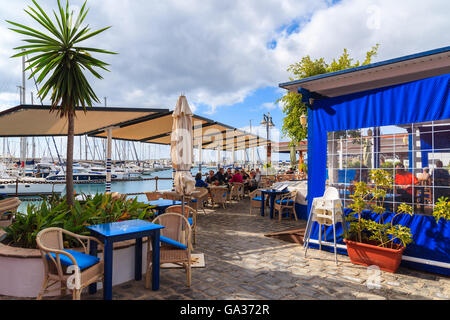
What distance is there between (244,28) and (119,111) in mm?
4483

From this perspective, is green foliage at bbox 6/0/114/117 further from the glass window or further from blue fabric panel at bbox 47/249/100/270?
the glass window

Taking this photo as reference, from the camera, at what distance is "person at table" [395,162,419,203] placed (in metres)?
4.00

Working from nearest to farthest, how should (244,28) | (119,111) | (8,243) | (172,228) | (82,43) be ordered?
(8,243) < (172,228) < (82,43) < (244,28) < (119,111)

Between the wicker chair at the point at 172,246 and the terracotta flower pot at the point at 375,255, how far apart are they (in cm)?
253

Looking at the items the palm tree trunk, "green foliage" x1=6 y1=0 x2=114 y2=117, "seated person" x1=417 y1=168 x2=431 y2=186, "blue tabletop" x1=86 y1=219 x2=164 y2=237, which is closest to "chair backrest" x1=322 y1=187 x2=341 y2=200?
"seated person" x1=417 y1=168 x2=431 y2=186

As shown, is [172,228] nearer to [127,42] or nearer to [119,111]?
[127,42]

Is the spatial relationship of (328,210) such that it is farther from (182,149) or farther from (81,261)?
(81,261)

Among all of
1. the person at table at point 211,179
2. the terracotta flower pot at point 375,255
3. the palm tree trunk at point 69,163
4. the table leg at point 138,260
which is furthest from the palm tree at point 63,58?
the person at table at point 211,179

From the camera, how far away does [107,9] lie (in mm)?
5000

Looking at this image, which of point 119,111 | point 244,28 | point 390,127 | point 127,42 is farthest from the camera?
point 119,111

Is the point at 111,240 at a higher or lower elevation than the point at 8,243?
higher

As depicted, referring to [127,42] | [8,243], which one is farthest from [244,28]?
[8,243]

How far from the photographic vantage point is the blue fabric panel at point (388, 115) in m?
3.64

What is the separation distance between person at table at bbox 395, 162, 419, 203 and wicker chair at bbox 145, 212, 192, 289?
11.0ft
